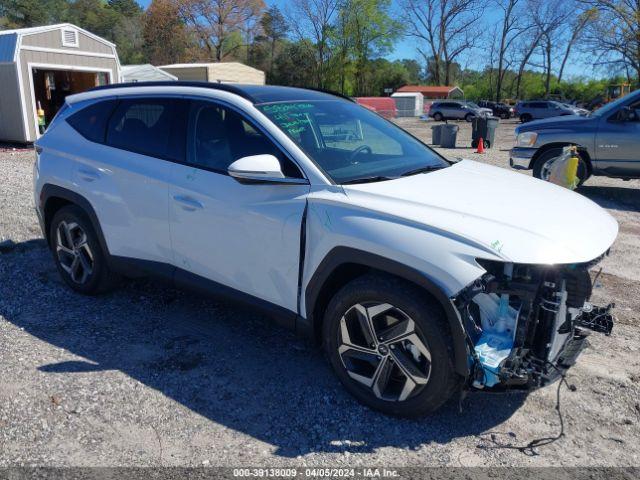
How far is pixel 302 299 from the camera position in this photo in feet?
10.4

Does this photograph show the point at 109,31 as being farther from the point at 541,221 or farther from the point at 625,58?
the point at 541,221

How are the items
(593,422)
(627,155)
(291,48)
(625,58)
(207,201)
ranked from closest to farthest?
(593,422) < (207,201) < (627,155) < (625,58) < (291,48)

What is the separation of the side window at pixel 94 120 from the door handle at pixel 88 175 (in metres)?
0.26

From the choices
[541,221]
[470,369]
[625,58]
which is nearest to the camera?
[470,369]

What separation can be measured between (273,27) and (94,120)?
7165cm

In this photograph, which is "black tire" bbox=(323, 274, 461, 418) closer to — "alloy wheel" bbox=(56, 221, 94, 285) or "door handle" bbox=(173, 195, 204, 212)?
"door handle" bbox=(173, 195, 204, 212)

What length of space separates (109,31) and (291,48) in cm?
2420

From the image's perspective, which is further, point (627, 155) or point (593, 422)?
point (627, 155)

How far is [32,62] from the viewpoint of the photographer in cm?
1650

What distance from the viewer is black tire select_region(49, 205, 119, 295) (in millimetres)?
4426

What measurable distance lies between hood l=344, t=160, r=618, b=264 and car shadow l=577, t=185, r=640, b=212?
5841 mm

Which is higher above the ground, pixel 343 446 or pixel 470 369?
pixel 470 369

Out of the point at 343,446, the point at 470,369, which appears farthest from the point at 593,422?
the point at 343,446

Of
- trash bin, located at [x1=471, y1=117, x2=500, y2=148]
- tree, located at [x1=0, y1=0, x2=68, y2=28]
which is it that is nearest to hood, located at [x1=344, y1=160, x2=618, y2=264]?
trash bin, located at [x1=471, y1=117, x2=500, y2=148]
